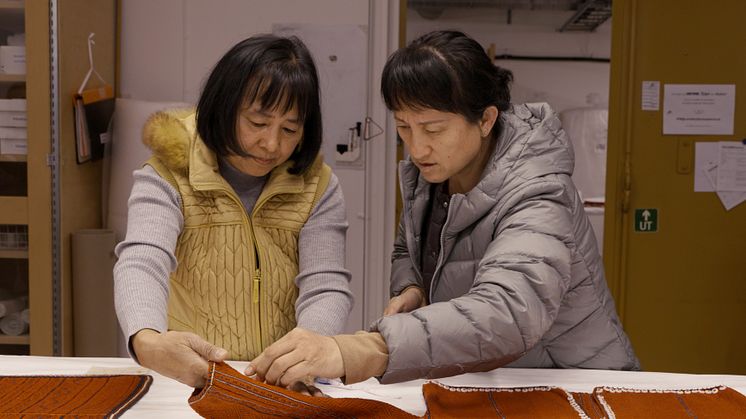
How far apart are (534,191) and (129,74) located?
2.70m

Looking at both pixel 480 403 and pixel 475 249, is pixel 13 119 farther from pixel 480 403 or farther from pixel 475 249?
pixel 480 403

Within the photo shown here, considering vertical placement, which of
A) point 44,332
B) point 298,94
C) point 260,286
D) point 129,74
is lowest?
A: point 44,332

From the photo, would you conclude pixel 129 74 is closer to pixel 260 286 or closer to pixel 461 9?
pixel 260 286

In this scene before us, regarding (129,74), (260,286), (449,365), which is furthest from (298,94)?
(129,74)

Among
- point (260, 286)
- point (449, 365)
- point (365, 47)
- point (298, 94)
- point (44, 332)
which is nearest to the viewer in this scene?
point (449, 365)

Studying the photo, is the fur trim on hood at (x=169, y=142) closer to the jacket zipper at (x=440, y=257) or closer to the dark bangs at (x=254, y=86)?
the dark bangs at (x=254, y=86)

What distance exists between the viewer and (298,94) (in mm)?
1514

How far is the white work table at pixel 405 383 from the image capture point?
1338 millimetres

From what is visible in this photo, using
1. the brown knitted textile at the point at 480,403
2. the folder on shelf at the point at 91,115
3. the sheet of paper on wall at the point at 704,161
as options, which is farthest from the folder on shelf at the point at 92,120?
the sheet of paper on wall at the point at 704,161

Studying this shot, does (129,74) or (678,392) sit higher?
(129,74)

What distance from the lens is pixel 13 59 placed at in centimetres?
312

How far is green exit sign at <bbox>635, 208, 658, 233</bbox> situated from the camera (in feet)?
12.0

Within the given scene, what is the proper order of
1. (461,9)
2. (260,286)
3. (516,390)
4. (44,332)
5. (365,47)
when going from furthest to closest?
1. (461,9)
2. (365,47)
3. (44,332)
4. (260,286)
5. (516,390)

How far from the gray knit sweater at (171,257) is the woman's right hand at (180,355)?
0.06 meters
